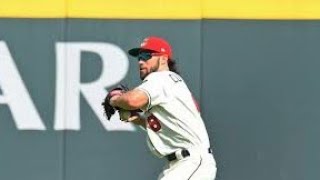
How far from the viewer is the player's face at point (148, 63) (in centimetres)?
457

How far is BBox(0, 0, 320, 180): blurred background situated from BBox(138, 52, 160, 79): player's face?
136cm

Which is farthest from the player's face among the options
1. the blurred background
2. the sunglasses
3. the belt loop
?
the blurred background

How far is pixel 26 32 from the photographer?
19.6ft

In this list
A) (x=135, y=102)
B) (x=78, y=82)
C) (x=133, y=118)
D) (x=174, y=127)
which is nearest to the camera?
(x=135, y=102)

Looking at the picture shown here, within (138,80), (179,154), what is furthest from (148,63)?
(138,80)

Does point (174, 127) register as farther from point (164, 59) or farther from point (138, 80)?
point (138, 80)

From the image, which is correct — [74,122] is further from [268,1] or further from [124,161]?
[268,1]

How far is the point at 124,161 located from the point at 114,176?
128 mm

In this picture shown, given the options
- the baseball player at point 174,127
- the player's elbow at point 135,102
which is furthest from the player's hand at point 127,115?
the player's elbow at point 135,102

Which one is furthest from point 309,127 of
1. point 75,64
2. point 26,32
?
point 26,32

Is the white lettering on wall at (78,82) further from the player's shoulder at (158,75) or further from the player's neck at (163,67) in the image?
the player's shoulder at (158,75)

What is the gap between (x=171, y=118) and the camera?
4.44m

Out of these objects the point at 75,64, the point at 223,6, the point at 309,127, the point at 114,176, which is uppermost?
the point at 223,6

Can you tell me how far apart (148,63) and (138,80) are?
143 cm
